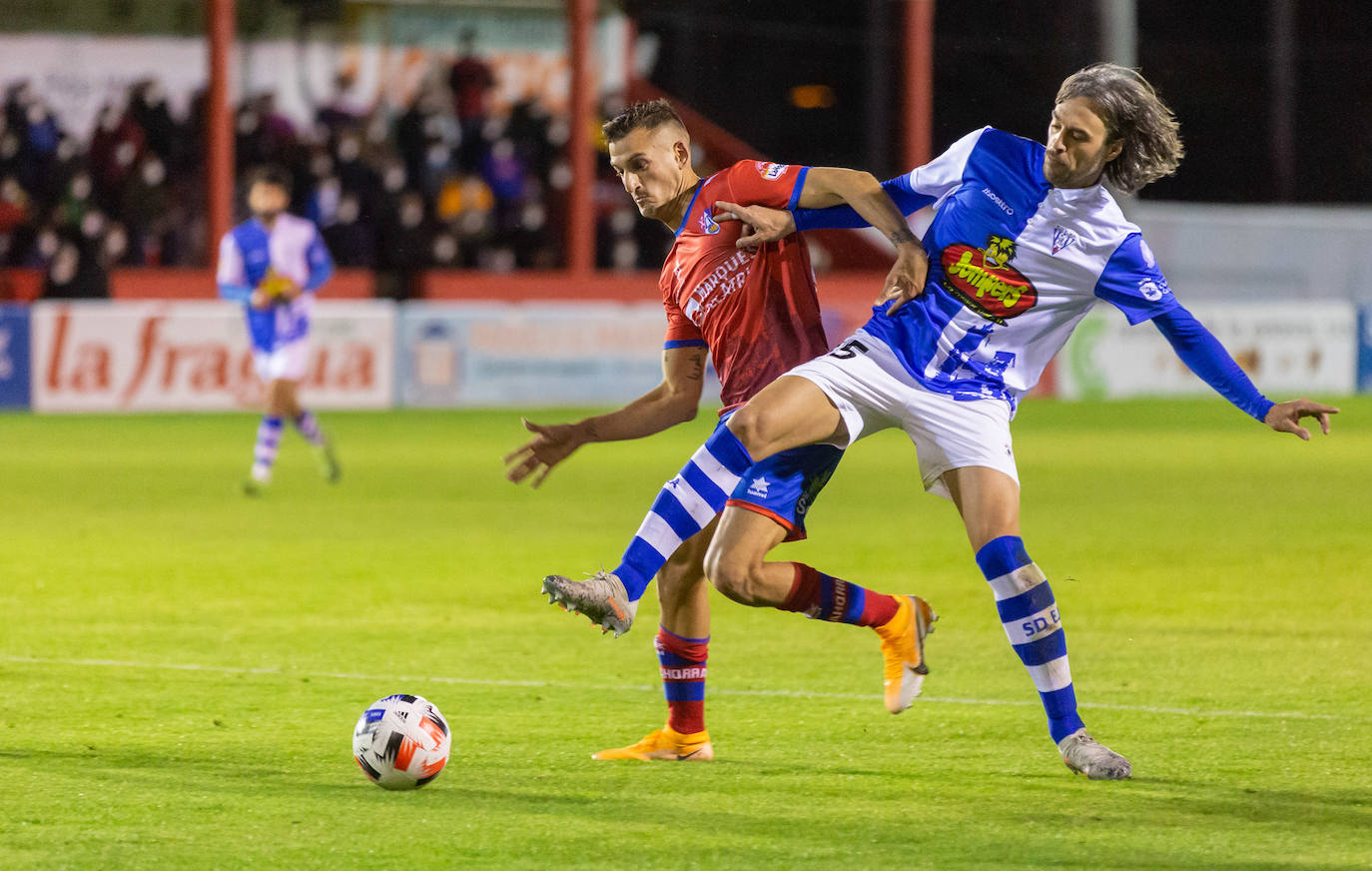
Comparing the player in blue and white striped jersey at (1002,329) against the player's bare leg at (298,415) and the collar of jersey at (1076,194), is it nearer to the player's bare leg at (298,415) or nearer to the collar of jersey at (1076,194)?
the collar of jersey at (1076,194)

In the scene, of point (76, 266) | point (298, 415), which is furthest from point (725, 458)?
point (76, 266)

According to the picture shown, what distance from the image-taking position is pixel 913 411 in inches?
215

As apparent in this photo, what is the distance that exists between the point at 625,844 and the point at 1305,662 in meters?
3.78

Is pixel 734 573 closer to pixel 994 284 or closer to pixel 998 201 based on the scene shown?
pixel 994 284

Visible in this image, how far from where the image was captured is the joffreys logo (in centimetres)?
548

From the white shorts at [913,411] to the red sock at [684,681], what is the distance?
788 mm

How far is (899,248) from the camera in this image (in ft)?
17.8

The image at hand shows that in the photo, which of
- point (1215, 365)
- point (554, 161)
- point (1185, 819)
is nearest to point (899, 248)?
point (1215, 365)

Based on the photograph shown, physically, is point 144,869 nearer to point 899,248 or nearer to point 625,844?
point 625,844

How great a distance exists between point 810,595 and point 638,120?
1.34m

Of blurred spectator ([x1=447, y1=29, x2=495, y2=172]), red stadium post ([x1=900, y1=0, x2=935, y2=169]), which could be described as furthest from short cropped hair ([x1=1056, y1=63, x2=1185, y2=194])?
red stadium post ([x1=900, y1=0, x2=935, y2=169])

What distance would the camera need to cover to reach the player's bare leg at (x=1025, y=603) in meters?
5.39

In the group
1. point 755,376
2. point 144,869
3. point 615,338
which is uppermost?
point 755,376

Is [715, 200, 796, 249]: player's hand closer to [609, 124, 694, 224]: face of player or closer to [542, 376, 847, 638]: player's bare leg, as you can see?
[609, 124, 694, 224]: face of player
